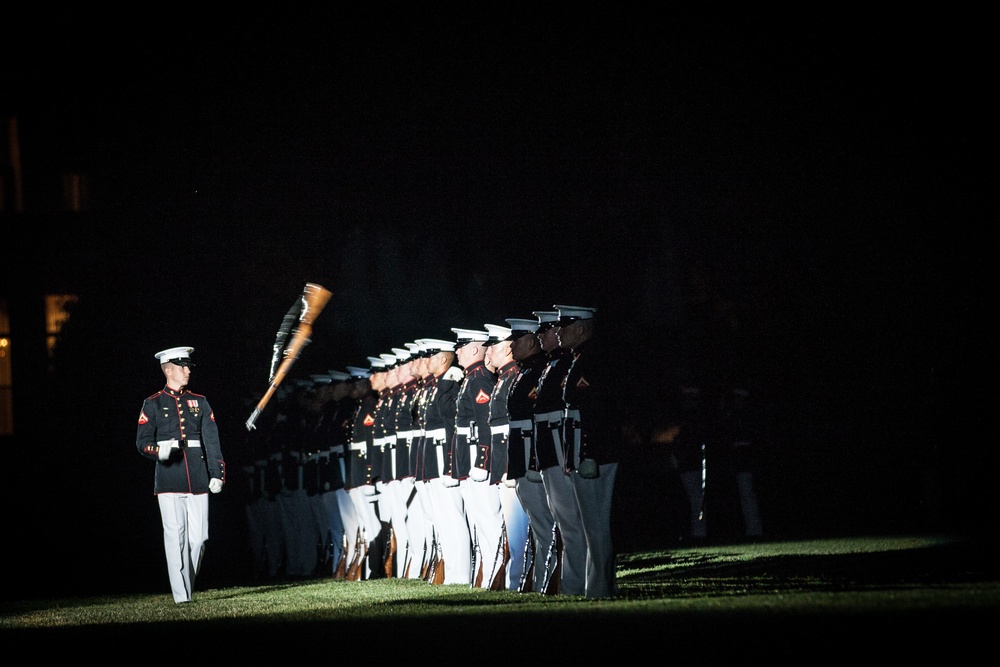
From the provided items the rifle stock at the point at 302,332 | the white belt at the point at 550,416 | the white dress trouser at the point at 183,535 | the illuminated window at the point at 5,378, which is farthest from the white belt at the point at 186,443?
the illuminated window at the point at 5,378

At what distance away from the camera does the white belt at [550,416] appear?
39.3ft

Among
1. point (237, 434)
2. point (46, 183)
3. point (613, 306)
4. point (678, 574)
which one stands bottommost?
point (678, 574)

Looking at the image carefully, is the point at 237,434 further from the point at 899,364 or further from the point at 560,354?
the point at 560,354

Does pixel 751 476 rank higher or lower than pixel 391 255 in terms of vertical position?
lower

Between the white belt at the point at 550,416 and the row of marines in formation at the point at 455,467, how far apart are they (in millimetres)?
18

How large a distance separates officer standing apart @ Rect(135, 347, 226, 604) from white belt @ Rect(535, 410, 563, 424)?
4203 mm

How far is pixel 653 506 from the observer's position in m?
21.2

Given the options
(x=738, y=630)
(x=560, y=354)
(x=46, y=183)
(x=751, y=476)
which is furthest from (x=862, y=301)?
(x=46, y=183)

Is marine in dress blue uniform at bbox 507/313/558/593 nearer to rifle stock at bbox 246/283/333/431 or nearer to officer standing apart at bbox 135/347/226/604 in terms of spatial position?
officer standing apart at bbox 135/347/226/604

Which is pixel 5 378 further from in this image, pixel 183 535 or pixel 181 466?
pixel 183 535

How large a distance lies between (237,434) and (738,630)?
58.6 feet

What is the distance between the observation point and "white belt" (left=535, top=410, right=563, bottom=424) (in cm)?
→ 1198

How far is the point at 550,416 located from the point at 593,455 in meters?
0.69

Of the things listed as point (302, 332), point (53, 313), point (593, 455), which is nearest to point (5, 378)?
point (53, 313)
